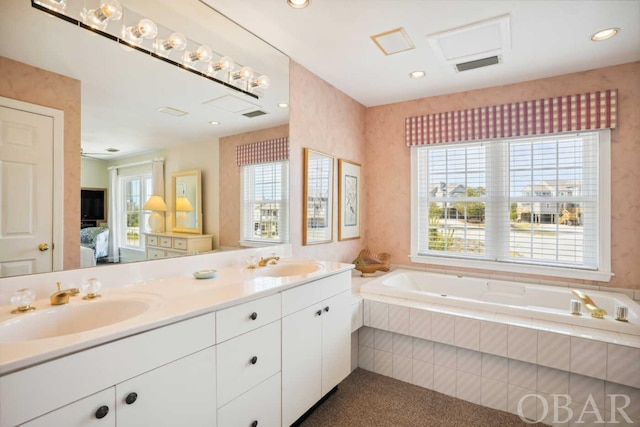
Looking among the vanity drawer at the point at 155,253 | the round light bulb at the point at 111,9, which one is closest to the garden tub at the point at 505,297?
the vanity drawer at the point at 155,253

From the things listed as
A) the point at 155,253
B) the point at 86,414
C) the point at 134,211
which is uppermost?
the point at 134,211

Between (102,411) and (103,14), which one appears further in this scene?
(103,14)

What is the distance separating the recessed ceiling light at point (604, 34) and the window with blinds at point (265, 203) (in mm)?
2323

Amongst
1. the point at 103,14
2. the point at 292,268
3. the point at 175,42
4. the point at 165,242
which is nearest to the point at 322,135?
the point at 292,268

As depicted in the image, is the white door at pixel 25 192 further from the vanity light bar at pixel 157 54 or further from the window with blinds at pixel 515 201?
the window with blinds at pixel 515 201

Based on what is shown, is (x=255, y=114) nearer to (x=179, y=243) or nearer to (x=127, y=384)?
(x=179, y=243)

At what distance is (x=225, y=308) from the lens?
1.37 m

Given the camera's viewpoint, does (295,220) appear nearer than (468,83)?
Yes

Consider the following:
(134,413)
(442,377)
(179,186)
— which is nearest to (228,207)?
(179,186)

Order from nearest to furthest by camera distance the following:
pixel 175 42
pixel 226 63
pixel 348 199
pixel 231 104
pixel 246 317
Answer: pixel 246 317, pixel 175 42, pixel 226 63, pixel 231 104, pixel 348 199

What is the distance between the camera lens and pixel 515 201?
3082mm

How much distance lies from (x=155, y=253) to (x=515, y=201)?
3092mm

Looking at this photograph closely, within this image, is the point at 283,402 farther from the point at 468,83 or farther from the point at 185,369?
the point at 468,83

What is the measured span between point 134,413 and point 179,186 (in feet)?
3.88
